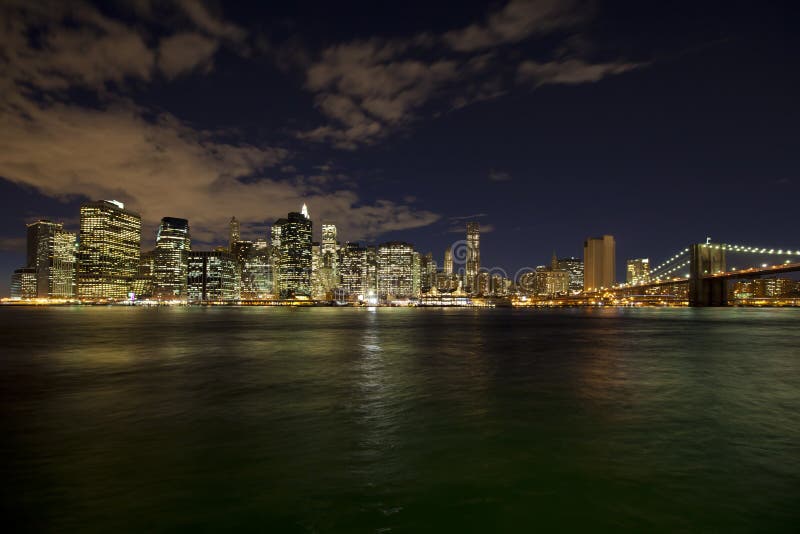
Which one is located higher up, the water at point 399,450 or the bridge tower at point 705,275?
the bridge tower at point 705,275

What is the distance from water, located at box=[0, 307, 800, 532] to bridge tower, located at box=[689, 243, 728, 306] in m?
130

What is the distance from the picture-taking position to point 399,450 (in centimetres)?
1234

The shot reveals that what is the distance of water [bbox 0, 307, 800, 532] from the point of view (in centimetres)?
853

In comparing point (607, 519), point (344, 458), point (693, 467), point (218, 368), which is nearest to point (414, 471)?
point (344, 458)

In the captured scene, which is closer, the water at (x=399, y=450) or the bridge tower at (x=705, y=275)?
the water at (x=399, y=450)

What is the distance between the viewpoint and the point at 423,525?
26.6ft

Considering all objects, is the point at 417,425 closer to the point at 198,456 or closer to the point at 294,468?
the point at 294,468

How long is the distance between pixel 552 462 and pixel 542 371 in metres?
16.2

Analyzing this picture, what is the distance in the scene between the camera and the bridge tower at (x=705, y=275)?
456 feet

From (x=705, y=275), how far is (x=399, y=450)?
156 m

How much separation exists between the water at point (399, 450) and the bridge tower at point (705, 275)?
130341 millimetres

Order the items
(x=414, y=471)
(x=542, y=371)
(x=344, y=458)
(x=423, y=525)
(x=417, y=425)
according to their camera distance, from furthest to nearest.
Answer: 1. (x=542, y=371)
2. (x=417, y=425)
3. (x=344, y=458)
4. (x=414, y=471)
5. (x=423, y=525)

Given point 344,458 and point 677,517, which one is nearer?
point 677,517

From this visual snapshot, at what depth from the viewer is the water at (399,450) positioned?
28.0 feet
